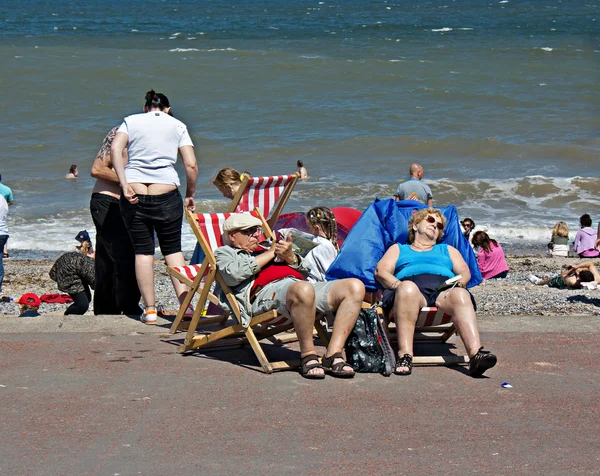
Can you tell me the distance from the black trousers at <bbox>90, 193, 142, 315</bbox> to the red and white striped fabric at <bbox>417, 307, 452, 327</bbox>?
95.2 inches

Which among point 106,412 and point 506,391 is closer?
point 106,412

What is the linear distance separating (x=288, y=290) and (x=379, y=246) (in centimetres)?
108

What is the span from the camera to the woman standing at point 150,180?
21.4 ft

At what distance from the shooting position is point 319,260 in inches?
250

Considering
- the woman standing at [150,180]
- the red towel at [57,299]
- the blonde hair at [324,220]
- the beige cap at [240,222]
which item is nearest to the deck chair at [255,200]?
the blonde hair at [324,220]

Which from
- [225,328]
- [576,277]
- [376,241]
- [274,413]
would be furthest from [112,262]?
[576,277]

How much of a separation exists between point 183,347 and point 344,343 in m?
1.06

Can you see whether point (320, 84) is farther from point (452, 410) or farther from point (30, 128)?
point (452, 410)

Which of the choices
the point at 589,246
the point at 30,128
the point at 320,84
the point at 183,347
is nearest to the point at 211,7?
the point at 320,84

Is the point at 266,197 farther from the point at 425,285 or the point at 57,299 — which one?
the point at 57,299

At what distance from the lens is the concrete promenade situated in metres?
4.12

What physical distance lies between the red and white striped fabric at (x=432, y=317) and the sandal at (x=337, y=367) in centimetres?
59

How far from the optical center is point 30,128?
2700cm

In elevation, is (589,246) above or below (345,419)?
below
